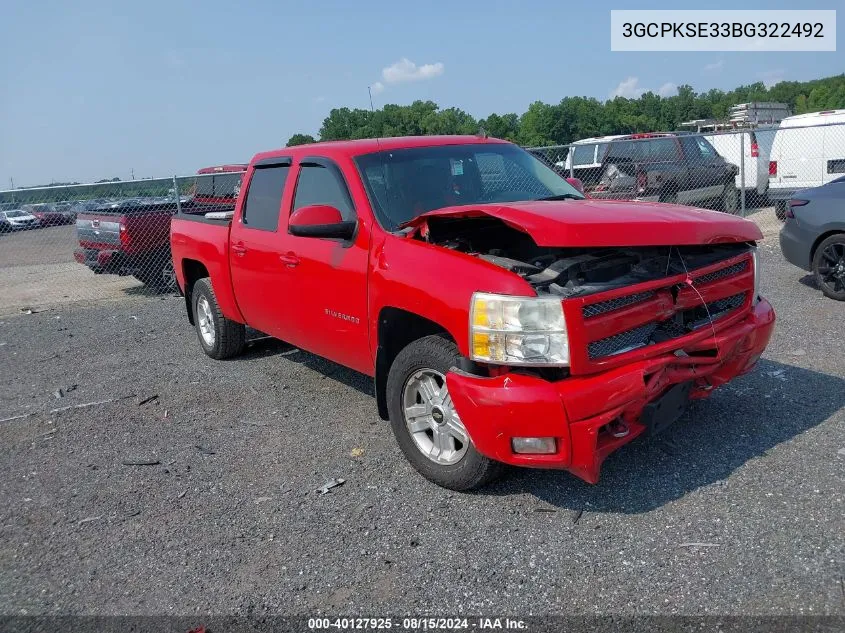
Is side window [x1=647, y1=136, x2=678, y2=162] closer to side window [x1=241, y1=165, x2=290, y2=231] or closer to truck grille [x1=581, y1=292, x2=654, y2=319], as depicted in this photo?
side window [x1=241, y1=165, x2=290, y2=231]

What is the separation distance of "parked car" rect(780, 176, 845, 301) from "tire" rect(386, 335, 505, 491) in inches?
223

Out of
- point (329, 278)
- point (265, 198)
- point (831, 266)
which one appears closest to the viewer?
point (329, 278)

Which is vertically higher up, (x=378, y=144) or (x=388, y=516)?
(x=378, y=144)

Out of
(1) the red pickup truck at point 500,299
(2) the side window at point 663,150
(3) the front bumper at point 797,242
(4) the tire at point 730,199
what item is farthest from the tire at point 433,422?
(4) the tire at point 730,199

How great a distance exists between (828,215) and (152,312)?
334 inches

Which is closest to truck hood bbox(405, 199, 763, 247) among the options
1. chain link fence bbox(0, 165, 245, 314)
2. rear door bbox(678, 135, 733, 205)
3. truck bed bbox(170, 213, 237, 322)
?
truck bed bbox(170, 213, 237, 322)

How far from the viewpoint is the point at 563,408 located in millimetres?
3166

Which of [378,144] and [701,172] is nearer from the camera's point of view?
[378,144]

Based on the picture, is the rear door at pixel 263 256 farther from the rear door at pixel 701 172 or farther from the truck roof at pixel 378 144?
→ the rear door at pixel 701 172

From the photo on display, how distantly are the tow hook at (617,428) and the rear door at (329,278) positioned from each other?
1.58 meters

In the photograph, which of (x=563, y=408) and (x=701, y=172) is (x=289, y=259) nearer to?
(x=563, y=408)

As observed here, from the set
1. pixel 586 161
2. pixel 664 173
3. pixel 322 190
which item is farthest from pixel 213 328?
pixel 586 161

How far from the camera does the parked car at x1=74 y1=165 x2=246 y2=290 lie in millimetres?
10602

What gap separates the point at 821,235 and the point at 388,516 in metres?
6.29
